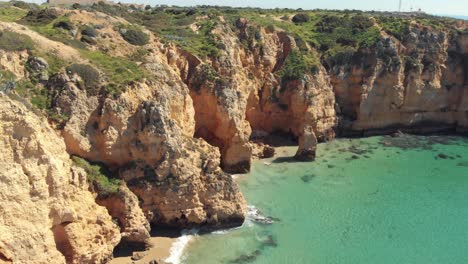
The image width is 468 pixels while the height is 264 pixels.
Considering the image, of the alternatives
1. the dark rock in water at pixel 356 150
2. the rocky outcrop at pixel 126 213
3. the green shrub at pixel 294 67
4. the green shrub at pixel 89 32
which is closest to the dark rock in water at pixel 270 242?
the rocky outcrop at pixel 126 213

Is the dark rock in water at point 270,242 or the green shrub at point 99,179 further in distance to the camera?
the dark rock in water at point 270,242

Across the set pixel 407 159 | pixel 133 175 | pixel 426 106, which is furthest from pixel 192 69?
pixel 426 106

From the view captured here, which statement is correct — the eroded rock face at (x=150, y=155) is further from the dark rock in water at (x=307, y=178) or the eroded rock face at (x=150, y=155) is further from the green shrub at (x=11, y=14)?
the green shrub at (x=11, y=14)

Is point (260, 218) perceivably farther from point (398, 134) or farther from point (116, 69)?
point (398, 134)

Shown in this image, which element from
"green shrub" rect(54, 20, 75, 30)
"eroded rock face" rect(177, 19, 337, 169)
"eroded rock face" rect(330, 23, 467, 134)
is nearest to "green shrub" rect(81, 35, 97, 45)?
"green shrub" rect(54, 20, 75, 30)

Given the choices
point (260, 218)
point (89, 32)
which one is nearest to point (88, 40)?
point (89, 32)

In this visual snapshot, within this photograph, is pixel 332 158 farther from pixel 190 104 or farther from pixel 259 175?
pixel 190 104

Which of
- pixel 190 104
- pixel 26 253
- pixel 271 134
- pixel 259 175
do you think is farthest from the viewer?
pixel 271 134
